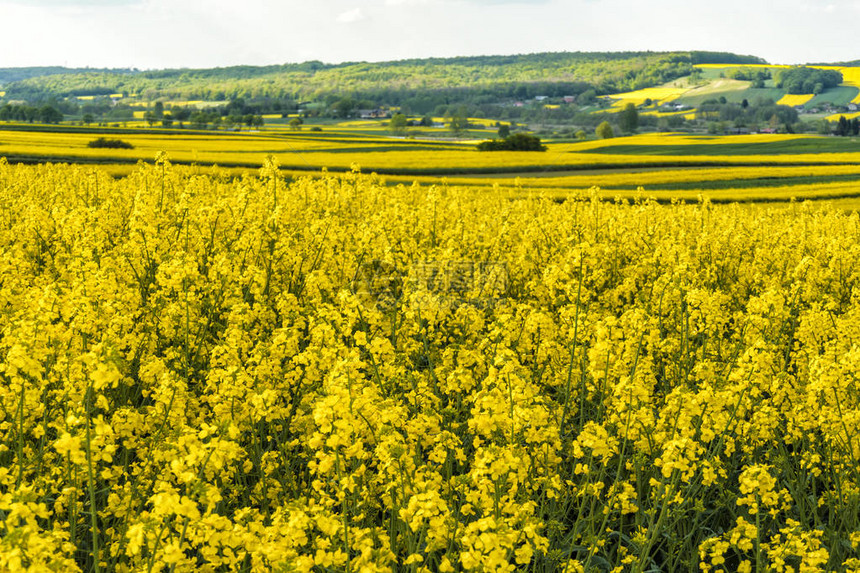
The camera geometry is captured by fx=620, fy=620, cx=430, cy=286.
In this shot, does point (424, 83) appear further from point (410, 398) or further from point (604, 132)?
point (410, 398)

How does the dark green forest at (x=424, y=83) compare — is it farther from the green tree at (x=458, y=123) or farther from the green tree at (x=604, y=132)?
the green tree at (x=604, y=132)

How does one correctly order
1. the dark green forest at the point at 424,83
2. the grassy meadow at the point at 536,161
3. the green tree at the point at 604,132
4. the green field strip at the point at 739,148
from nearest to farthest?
the grassy meadow at the point at 536,161, the green field strip at the point at 739,148, the green tree at the point at 604,132, the dark green forest at the point at 424,83

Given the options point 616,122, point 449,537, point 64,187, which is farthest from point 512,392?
point 616,122

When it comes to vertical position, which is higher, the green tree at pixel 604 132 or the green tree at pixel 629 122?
the green tree at pixel 629 122

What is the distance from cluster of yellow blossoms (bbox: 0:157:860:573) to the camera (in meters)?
3.48

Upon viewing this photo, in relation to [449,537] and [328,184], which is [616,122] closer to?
[328,184]

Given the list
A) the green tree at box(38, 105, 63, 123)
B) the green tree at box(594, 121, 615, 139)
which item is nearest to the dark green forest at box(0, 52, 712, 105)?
the green tree at box(594, 121, 615, 139)

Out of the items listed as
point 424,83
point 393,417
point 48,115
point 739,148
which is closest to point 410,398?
point 393,417

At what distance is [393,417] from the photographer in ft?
12.7

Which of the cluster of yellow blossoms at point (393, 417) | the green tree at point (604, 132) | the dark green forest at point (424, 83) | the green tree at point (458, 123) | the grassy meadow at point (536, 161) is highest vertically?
the dark green forest at point (424, 83)

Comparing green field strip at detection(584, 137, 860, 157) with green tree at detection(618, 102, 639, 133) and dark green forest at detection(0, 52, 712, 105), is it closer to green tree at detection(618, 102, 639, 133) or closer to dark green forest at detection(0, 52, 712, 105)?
green tree at detection(618, 102, 639, 133)

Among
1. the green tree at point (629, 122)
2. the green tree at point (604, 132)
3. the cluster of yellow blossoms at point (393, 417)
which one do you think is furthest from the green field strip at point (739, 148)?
the cluster of yellow blossoms at point (393, 417)

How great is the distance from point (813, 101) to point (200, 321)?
148846 millimetres

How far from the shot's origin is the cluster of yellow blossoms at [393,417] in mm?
3480
